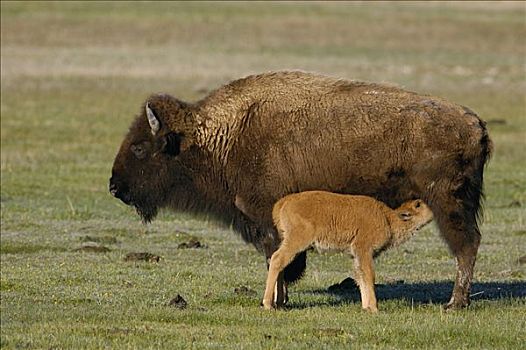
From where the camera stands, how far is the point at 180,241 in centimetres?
1777

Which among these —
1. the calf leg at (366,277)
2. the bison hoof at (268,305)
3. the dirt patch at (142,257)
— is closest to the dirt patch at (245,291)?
the bison hoof at (268,305)

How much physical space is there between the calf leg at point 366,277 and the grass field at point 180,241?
0.64 ft

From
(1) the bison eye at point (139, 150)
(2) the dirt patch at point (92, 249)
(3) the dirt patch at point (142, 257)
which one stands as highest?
(1) the bison eye at point (139, 150)

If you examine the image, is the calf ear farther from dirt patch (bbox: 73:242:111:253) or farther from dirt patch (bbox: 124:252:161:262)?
dirt patch (bbox: 73:242:111:253)

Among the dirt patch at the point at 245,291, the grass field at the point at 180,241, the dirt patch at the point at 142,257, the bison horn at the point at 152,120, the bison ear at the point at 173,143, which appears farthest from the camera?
the dirt patch at the point at 142,257

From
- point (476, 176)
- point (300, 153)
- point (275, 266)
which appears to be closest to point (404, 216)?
point (476, 176)

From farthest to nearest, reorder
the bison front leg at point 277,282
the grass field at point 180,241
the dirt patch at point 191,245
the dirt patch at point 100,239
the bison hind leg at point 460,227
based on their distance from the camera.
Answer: the dirt patch at point 100,239 → the dirt patch at point 191,245 → the bison hind leg at point 460,227 → the bison front leg at point 277,282 → the grass field at point 180,241

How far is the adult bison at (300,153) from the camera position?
12234 millimetres

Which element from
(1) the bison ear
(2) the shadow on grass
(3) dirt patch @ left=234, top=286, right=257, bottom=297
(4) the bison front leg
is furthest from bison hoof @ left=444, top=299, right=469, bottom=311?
(1) the bison ear

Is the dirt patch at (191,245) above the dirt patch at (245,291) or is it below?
below

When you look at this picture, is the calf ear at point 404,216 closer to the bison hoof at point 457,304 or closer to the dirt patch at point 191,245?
the bison hoof at point 457,304

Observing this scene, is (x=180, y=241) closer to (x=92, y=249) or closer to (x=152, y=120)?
(x=92, y=249)

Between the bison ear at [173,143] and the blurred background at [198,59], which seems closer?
the bison ear at [173,143]

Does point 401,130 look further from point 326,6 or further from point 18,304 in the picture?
point 326,6
